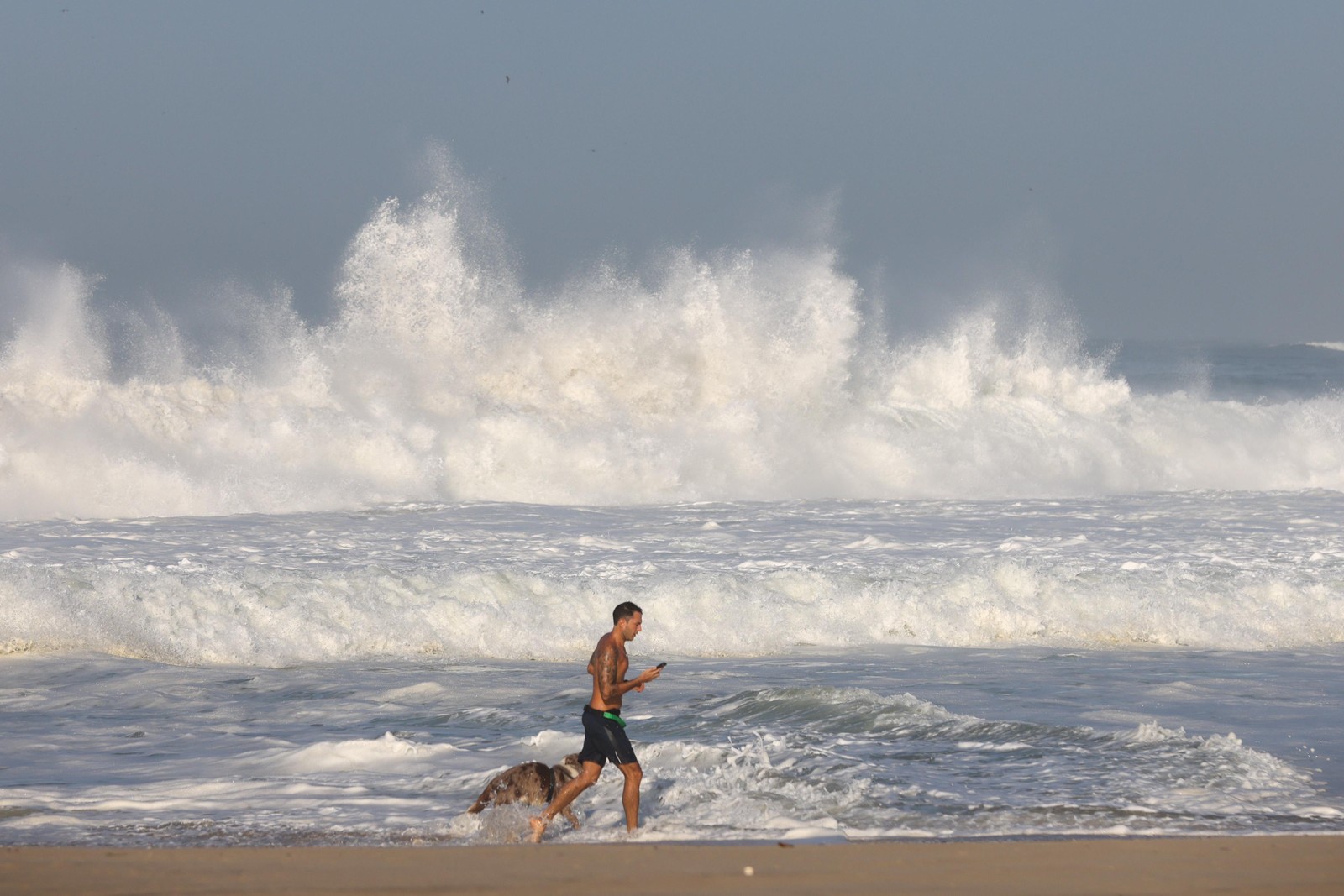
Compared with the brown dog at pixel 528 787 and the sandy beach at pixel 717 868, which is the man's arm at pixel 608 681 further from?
the sandy beach at pixel 717 868

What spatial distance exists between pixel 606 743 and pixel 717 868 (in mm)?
952

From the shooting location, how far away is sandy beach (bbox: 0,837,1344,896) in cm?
483

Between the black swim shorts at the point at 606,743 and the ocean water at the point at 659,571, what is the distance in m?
0.32

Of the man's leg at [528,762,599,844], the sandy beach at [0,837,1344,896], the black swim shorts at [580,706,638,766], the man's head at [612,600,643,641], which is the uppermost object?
the man's head at [612,600,643,641]

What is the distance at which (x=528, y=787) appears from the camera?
231 inches

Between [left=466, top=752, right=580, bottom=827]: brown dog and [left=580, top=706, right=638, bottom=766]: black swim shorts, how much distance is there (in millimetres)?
108

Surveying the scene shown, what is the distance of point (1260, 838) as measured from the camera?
5.60m

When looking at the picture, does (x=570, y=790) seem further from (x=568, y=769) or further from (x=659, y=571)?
(x=659, y=571)

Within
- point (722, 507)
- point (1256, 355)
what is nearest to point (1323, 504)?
point (722, 507)

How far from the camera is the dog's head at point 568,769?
596cm

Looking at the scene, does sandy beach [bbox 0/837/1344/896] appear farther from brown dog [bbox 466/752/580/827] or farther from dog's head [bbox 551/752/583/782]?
dog's head [bbox 551/752/583/782]

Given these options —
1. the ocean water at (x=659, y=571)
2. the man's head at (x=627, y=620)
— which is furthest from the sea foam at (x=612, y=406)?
the man's head at (x=627, y=620)

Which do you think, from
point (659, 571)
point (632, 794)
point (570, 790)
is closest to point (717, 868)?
point (632, 794)

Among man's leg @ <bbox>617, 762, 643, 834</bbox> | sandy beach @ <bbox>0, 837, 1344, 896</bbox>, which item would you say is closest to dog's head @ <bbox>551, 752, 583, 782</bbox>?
man's leg @ <bbox>617, 762, 643, 834</bbox>
